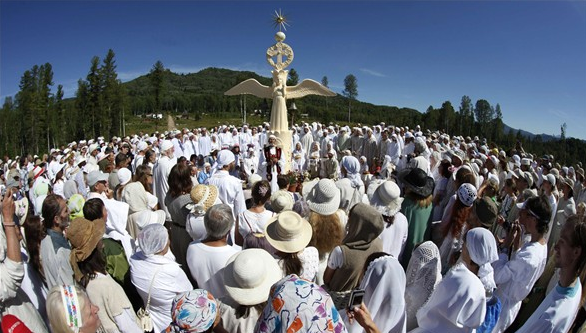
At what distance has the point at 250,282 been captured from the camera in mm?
2346

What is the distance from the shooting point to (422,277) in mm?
2902

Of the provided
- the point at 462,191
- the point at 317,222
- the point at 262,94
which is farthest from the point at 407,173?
the point at 262,94

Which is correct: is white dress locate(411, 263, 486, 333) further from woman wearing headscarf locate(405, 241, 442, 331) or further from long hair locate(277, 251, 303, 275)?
long hair locate(277, 251, 303, 275)

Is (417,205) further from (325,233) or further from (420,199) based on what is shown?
(325,233)

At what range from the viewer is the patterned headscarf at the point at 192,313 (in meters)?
1.98

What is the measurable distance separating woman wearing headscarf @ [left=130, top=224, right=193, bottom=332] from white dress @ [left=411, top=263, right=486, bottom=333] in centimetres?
215

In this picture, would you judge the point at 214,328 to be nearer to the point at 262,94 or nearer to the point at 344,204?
the point at 344,204

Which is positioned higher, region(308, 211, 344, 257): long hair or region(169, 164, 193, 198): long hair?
region(169, 164, 193, 198): long hair

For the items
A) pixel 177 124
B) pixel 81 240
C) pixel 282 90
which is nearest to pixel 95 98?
pixel 177 124

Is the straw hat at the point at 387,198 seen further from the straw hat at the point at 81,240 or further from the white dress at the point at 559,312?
the straw hat at the point at 81,240

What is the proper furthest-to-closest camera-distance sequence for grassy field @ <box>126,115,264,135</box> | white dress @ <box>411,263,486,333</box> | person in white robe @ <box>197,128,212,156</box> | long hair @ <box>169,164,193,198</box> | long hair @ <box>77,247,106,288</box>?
grassy field @ <box>126,115,264,135</box> < person in white robe @ <box>197,128,212,156</box> < long hair @ <box>169,164,193,198</box> < long hair @ <box>77,247,106,288</box> < white dress @ <box>411,263,486,333</box>

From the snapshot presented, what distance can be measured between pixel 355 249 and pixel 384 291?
0.61m

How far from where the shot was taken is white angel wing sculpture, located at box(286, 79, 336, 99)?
44.8 ft

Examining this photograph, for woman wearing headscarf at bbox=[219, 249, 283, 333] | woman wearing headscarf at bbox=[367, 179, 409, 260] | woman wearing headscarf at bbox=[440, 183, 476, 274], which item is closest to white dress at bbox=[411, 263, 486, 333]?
woman wearing headscarf at bbox=[219, 249, 283, 333]
